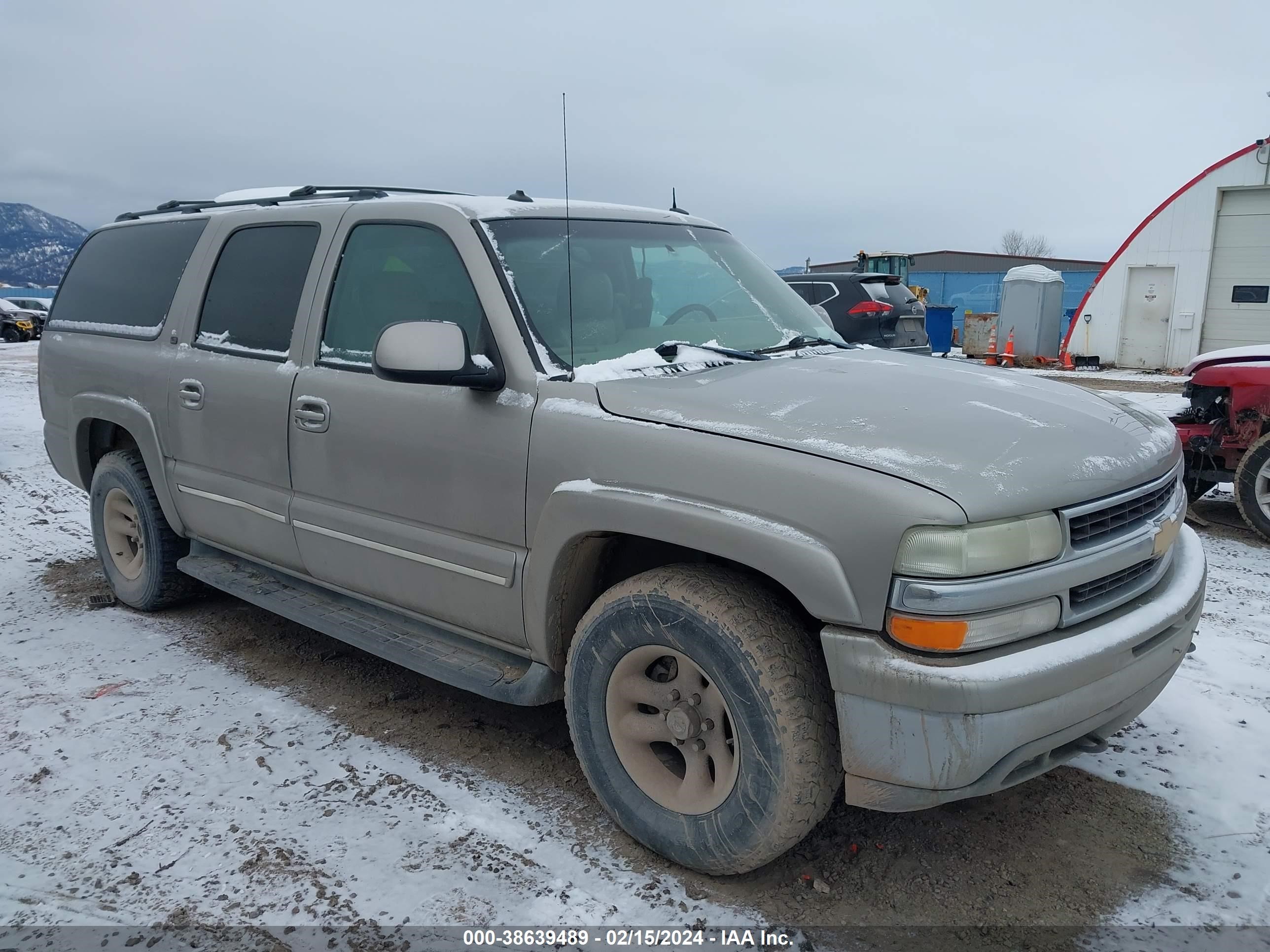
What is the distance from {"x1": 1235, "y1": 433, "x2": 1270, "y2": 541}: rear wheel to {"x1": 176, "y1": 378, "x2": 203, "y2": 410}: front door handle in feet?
19.9

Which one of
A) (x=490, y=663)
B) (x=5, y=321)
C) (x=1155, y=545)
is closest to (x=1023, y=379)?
(x=1155, y=545)

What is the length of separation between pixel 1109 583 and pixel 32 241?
20586 centimetres

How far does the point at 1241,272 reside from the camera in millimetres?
19297

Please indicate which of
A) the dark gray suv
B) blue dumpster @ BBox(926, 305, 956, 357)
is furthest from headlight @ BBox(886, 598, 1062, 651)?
blue dumpster @ BBox(926, 305, 956, 357)

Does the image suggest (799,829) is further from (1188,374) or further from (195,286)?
(1188,374)

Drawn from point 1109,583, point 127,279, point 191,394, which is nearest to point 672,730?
point 1109,583

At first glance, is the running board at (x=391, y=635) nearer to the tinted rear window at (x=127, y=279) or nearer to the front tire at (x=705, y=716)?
the front tire at (x=705, y=716)

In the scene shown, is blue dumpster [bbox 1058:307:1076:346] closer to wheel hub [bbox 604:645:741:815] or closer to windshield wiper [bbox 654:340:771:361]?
windshield wiper [bbox 654:340:771:361]

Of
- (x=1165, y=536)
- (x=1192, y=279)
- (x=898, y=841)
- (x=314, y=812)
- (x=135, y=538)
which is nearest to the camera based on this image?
(x=1165, y=536)

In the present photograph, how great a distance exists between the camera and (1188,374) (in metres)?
6.38

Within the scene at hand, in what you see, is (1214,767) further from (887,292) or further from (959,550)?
(887,292)

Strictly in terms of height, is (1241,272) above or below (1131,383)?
above

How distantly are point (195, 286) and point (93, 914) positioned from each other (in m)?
2.73

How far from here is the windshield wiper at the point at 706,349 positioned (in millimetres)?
3014
